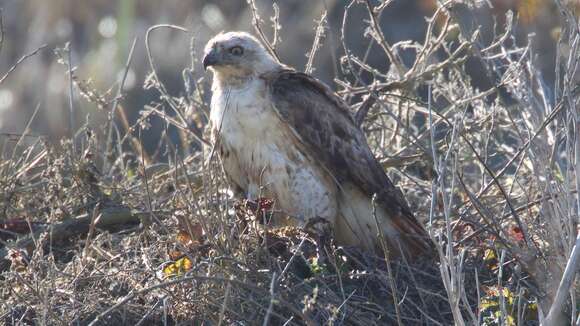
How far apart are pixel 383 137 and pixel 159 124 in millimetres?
6144

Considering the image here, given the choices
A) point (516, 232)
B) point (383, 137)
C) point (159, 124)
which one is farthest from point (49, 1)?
point (516, 232)

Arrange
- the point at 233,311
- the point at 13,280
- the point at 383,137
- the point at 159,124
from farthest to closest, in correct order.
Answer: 1. the point at 159,124
2. the point at 383,137
3. the point at 13,280
4. the point at 233,311

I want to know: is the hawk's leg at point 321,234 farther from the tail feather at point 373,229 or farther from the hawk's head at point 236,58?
the hawk's head at point 236,58

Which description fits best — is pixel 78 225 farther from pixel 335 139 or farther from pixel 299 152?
pixel 335 139

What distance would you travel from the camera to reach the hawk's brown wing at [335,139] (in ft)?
22.3

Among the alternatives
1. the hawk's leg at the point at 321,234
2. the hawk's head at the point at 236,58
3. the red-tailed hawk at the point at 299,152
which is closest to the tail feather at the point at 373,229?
the red-tailed hawk at the point at 299,152

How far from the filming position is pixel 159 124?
13.5 metres

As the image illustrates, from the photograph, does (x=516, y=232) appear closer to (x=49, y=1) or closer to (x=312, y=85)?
(x=312, y=85)

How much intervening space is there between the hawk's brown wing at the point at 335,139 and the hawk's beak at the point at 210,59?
0.91ft

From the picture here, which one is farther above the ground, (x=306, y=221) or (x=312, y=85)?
(x=312, y=85)

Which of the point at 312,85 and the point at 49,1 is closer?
the point at 312,85

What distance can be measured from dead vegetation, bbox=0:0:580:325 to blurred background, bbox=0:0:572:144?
5.12 metres

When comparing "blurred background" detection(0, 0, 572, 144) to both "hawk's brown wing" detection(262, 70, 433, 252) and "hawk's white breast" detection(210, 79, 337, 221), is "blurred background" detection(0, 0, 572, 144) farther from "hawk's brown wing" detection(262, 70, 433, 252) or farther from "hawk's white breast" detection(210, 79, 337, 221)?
"hawk's white breast" detection(210, 79, 337, 221)

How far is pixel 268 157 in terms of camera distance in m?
6.73
